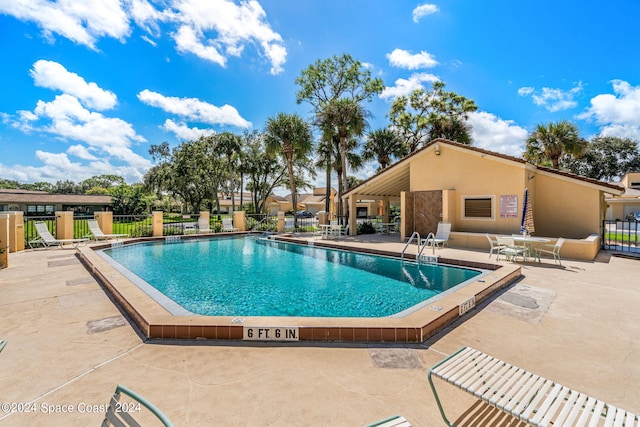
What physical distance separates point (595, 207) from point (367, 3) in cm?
1416

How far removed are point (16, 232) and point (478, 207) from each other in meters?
21.3

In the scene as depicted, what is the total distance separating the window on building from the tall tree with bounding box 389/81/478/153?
12792mm

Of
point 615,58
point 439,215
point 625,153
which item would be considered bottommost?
point 439,215

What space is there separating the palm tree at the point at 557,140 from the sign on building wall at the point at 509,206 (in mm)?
10477

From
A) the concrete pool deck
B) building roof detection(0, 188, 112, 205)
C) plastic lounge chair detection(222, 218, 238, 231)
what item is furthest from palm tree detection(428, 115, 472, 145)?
building roof detection(0, 188, 112, 205)

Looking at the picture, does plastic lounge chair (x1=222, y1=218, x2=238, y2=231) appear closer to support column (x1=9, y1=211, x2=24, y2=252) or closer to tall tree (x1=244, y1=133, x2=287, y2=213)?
support column (x1=9, y1=211, x2=24, y2=252)

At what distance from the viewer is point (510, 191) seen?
1357cm

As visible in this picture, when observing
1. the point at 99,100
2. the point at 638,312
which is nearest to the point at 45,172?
the point at 99,100

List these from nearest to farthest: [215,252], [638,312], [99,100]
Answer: [638,312] < [215,252] < [99,100]

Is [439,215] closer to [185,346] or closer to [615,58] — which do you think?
[185,346]

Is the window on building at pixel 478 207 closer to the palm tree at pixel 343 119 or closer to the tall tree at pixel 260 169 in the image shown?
the palm tree at pixel 343 119

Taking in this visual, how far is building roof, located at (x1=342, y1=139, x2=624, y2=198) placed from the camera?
12648 mm

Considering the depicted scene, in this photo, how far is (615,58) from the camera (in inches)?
926

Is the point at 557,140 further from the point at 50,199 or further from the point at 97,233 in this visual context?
the point at 50,199
